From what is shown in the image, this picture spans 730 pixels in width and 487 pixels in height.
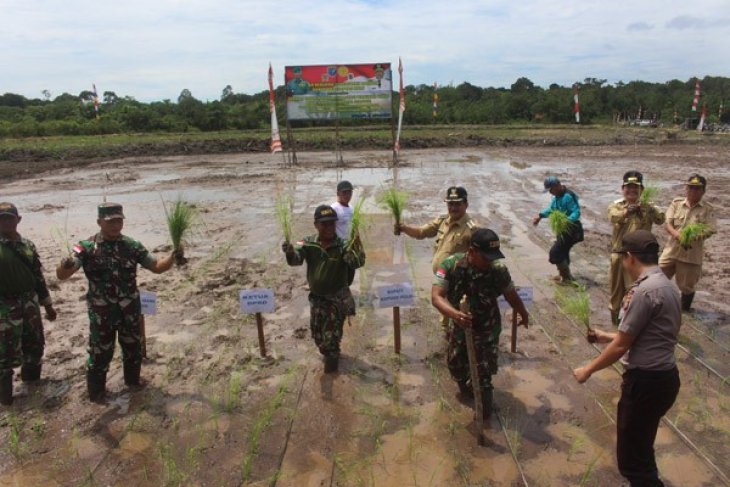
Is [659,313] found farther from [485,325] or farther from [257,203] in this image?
[257,203]

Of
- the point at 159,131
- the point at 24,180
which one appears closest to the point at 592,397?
the point at 24,180

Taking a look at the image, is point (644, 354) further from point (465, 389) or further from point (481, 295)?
point (465, 389)

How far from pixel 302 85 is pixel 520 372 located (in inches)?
594

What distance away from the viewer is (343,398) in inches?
174

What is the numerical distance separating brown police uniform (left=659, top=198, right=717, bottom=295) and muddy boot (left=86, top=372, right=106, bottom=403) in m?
5.80

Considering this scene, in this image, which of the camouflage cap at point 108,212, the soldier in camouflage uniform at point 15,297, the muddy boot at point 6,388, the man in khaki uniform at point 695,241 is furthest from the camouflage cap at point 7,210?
the man in khaki uniform at point 695,241

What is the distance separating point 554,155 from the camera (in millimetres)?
23453

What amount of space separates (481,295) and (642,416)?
1235 millimetres

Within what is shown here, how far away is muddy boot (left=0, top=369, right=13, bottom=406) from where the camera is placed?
169 inches

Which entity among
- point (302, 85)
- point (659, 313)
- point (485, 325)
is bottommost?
point (485, 325)

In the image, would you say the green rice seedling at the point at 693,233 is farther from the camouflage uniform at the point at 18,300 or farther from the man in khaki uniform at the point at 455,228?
the camouflage uniform at the point at 18,300

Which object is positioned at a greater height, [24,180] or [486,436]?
[24,180]

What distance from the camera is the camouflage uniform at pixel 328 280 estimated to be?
448 cm

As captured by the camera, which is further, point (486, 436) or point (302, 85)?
point (302, 85)
